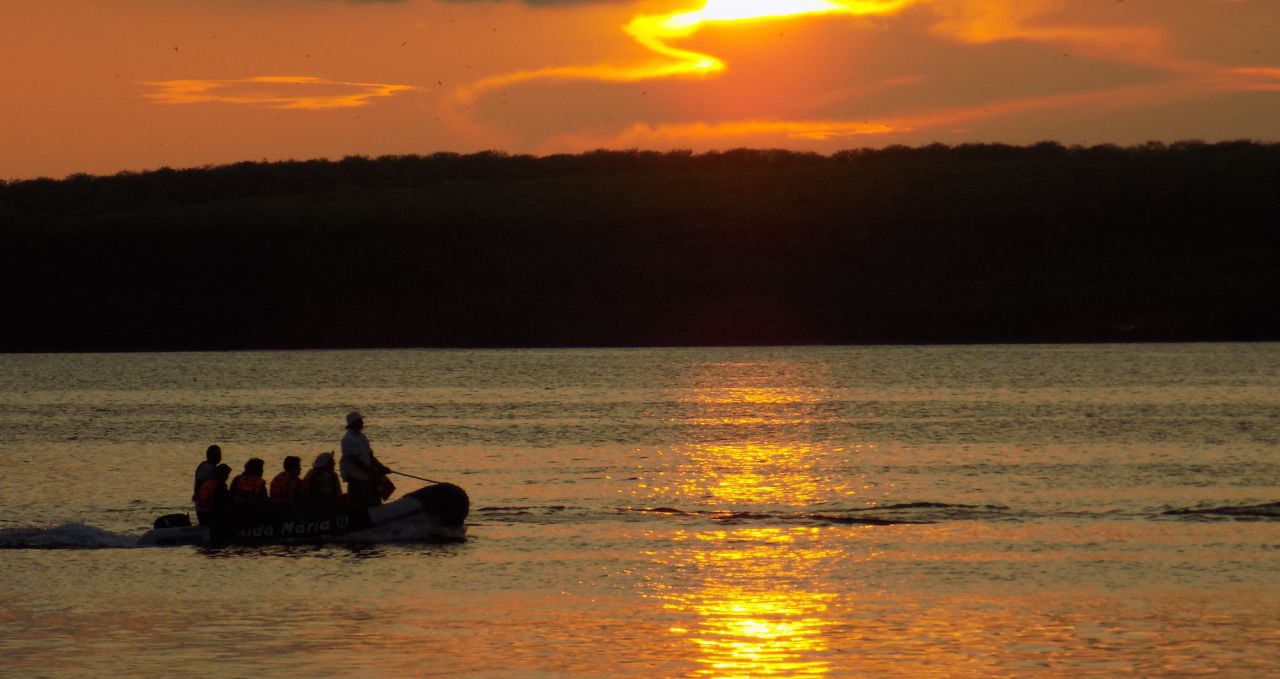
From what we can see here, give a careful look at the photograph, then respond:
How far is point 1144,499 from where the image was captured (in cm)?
3547

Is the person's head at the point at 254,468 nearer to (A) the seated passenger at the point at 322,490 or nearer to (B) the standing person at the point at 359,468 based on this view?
(A) the seated passenger at the point at 322,490

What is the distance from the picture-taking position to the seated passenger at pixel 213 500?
29.9 metres

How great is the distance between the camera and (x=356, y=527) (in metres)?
30.2

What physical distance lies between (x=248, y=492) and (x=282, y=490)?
554mm

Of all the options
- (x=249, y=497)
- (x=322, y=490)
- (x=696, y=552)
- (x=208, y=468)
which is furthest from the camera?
(x=322, y=490)

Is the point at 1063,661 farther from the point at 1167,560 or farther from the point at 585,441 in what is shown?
the point at 585,441

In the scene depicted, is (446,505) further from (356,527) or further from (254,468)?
(254,468)

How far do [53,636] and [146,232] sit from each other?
145 m

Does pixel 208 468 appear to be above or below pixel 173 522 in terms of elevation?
above

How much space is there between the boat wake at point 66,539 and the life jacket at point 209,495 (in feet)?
4.34

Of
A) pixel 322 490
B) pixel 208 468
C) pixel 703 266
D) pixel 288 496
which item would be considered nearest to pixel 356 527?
pixel 322 490

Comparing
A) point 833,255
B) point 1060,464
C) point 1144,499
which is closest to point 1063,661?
point 1144,499

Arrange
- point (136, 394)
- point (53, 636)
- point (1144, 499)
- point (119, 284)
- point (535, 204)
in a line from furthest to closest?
point (535, 204) → point (119, 284) → point (136, 394) → point (1144, 499) → point (53, 636)

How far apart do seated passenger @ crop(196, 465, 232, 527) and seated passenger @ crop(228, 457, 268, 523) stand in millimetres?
142
